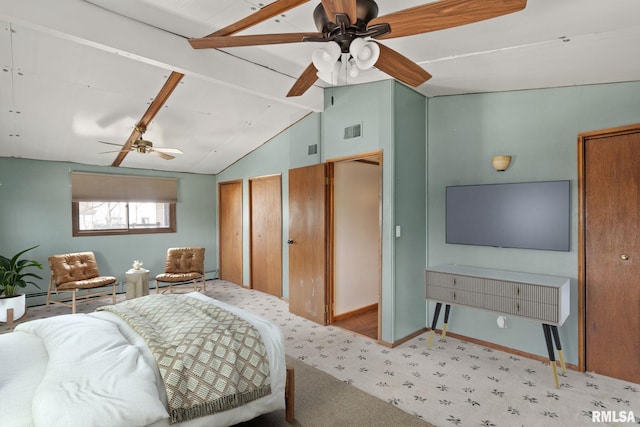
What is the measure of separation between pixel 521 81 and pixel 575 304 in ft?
6.52

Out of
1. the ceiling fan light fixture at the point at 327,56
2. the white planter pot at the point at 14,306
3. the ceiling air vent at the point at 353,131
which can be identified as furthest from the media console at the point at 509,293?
the white planter pot at the point at 14,306

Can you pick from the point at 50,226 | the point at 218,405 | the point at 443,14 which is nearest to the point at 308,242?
the point at 218,405

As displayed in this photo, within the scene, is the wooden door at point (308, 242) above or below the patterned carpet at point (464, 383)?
above

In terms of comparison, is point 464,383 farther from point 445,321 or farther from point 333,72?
point 333,72

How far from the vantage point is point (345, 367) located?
9.73ft

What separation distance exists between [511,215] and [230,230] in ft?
15.4

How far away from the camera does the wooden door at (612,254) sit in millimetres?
2629

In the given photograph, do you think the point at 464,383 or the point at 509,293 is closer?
the point at 464,383

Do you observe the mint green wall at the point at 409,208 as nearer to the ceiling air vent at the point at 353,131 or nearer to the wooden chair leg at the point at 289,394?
the ceiling air vent at the point at 353,131

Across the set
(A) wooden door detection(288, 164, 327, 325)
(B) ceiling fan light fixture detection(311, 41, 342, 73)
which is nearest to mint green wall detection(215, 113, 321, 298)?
(A) wooden door detection(288, 164, 327, 325)

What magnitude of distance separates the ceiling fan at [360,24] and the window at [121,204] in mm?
4449

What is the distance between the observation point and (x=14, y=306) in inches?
160

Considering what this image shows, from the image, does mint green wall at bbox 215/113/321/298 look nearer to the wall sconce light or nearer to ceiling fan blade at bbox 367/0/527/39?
the wall sconce light

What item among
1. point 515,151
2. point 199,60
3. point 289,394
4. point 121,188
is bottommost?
point 289,394
